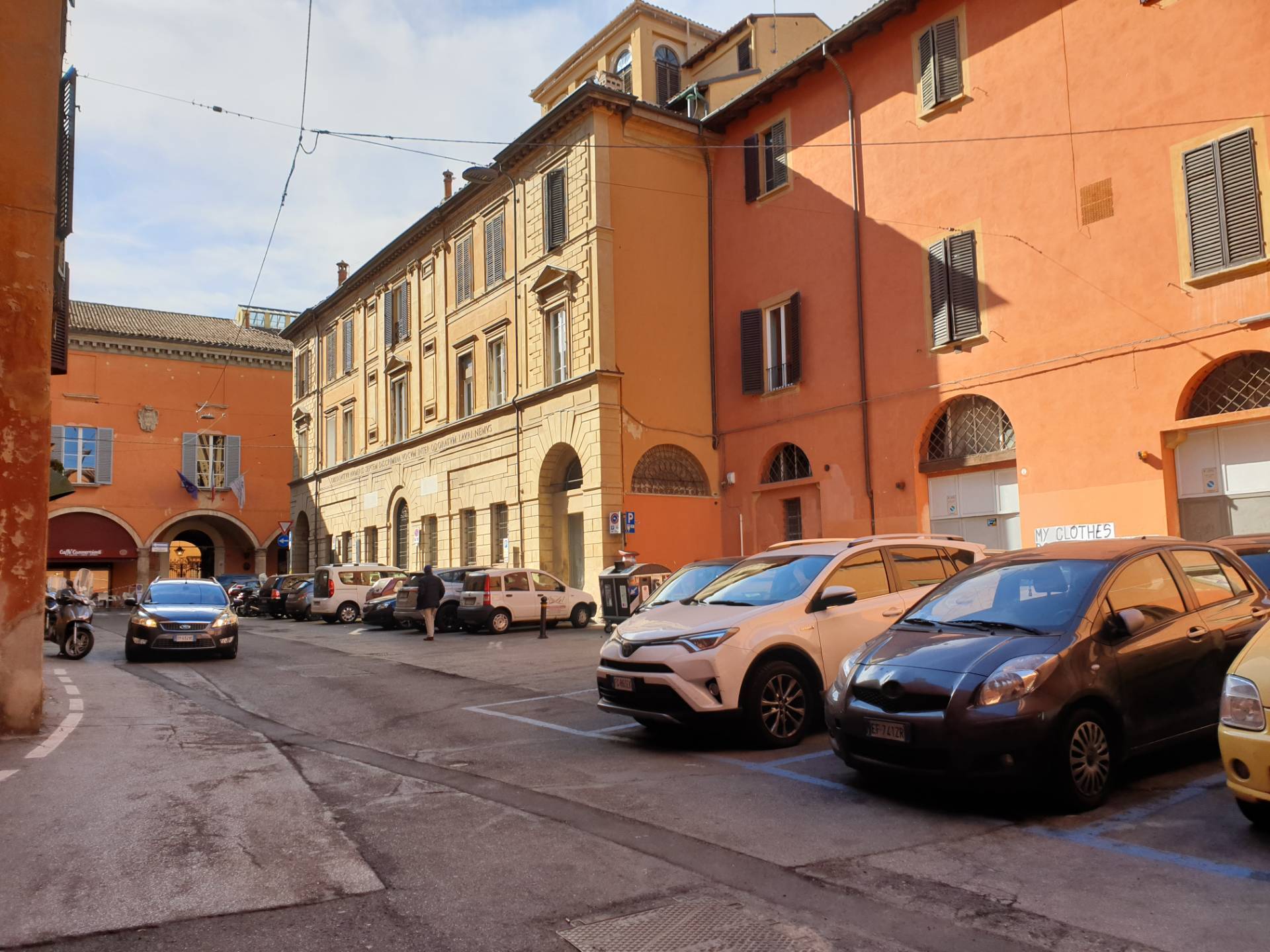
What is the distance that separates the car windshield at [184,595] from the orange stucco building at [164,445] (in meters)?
29.3

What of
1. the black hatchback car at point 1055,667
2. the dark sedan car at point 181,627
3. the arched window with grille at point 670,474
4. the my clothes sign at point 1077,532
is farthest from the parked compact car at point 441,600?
the black hatchback car at point 1055,667

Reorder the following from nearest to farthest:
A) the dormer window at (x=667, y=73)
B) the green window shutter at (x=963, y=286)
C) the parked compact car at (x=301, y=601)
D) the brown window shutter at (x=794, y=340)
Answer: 1. the green window shutter at (x=963, y=286)
2. the brown window shutter at (x=794, y=340)
3. the parked compact car at (x=301, y=601)
4. the dormer window at (x=667, y=73)

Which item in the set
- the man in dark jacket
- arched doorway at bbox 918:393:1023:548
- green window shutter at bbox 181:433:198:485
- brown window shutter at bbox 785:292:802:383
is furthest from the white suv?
green window shutter at bbox 181:433:198:485

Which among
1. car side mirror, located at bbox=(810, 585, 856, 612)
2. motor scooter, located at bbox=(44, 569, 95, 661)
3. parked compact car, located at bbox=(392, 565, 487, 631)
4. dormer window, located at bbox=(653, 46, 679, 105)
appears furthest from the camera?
dormer window, located at bbox=(653, 46, 679, 105)

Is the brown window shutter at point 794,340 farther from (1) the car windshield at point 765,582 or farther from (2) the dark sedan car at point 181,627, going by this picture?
(1) the car windshield at point 765,582

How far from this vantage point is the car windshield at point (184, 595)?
1703cm

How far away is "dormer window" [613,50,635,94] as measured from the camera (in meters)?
30.1

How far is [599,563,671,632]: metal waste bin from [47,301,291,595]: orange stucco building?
3122 cm

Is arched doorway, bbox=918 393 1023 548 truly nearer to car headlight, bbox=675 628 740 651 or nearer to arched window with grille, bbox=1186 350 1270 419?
arched window with grille, bbox=1186 350 1270 419

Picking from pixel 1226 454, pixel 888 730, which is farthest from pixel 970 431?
pixel 888 730

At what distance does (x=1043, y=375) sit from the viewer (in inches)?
683

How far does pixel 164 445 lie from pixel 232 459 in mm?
3102

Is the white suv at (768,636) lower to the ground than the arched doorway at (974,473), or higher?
lower

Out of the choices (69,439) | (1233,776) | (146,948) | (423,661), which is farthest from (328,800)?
(69,439)
